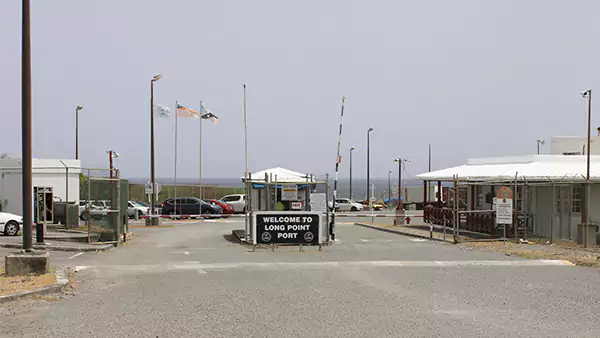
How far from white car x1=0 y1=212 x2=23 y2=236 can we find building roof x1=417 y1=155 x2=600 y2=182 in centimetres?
1654

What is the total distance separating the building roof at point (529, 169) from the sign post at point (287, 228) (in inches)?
303

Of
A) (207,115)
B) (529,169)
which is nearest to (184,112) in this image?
(207,115)

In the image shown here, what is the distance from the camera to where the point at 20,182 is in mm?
29828

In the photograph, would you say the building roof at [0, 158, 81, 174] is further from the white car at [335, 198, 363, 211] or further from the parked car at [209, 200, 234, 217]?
the white car at [335, 198, 363, 211]

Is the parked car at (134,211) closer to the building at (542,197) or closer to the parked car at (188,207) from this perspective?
the parked car at (188,207)

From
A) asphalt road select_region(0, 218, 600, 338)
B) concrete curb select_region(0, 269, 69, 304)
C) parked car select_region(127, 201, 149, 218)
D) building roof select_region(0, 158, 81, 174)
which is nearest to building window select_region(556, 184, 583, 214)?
asphalt road select_region(0, 218, 600, 338)

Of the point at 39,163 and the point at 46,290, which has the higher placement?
the point at 39,163

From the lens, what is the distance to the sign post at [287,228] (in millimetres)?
19688

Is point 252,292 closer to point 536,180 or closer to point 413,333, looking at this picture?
point 413,333

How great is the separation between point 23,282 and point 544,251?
14.1m

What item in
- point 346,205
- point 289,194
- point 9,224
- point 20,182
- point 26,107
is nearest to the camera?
point 26,107

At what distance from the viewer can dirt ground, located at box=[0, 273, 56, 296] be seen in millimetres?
10852

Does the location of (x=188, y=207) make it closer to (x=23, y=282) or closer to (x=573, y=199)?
(x=573, y=199)

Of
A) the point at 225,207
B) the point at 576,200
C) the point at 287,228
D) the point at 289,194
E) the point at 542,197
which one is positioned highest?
the point at 289,194
